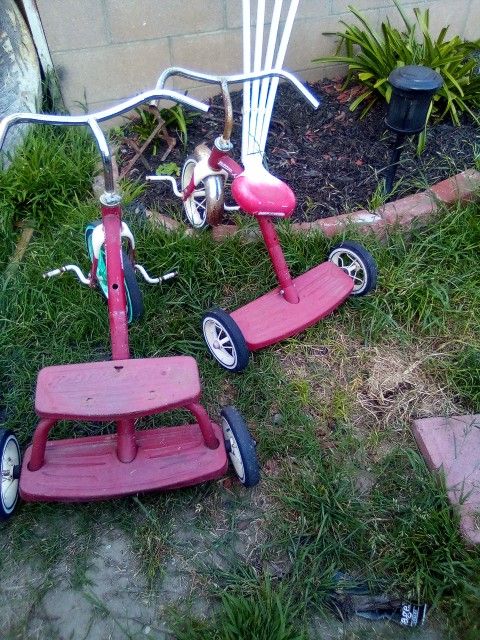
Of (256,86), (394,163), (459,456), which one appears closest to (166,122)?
(256,86)

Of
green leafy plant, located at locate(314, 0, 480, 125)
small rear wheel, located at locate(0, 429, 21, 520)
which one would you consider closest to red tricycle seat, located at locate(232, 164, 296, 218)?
small rear wheel, located at locate(0, 429, 21, 520)

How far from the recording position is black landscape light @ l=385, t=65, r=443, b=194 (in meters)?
2.07

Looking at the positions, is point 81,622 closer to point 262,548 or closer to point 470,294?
point 262,548

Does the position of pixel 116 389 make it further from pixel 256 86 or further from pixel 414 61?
pixel 414 61

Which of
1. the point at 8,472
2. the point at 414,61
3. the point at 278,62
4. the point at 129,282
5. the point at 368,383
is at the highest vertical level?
the point at 278,62

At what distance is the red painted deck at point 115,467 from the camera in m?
1.57

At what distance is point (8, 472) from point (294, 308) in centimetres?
105

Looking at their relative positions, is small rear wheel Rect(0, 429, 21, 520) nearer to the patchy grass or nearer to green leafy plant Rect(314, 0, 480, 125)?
the patchy grass

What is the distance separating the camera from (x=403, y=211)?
93.5 inches

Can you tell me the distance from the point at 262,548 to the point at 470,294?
127 cm

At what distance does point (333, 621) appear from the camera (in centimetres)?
154

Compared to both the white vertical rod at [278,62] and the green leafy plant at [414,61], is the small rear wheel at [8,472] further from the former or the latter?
the green leafy plant at [414,61]

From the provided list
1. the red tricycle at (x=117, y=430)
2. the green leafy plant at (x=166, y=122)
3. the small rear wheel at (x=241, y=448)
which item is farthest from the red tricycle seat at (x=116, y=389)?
the green leafy plant at (x=166, y=122)

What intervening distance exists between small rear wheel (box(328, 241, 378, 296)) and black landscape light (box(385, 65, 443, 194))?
48 centimetres
